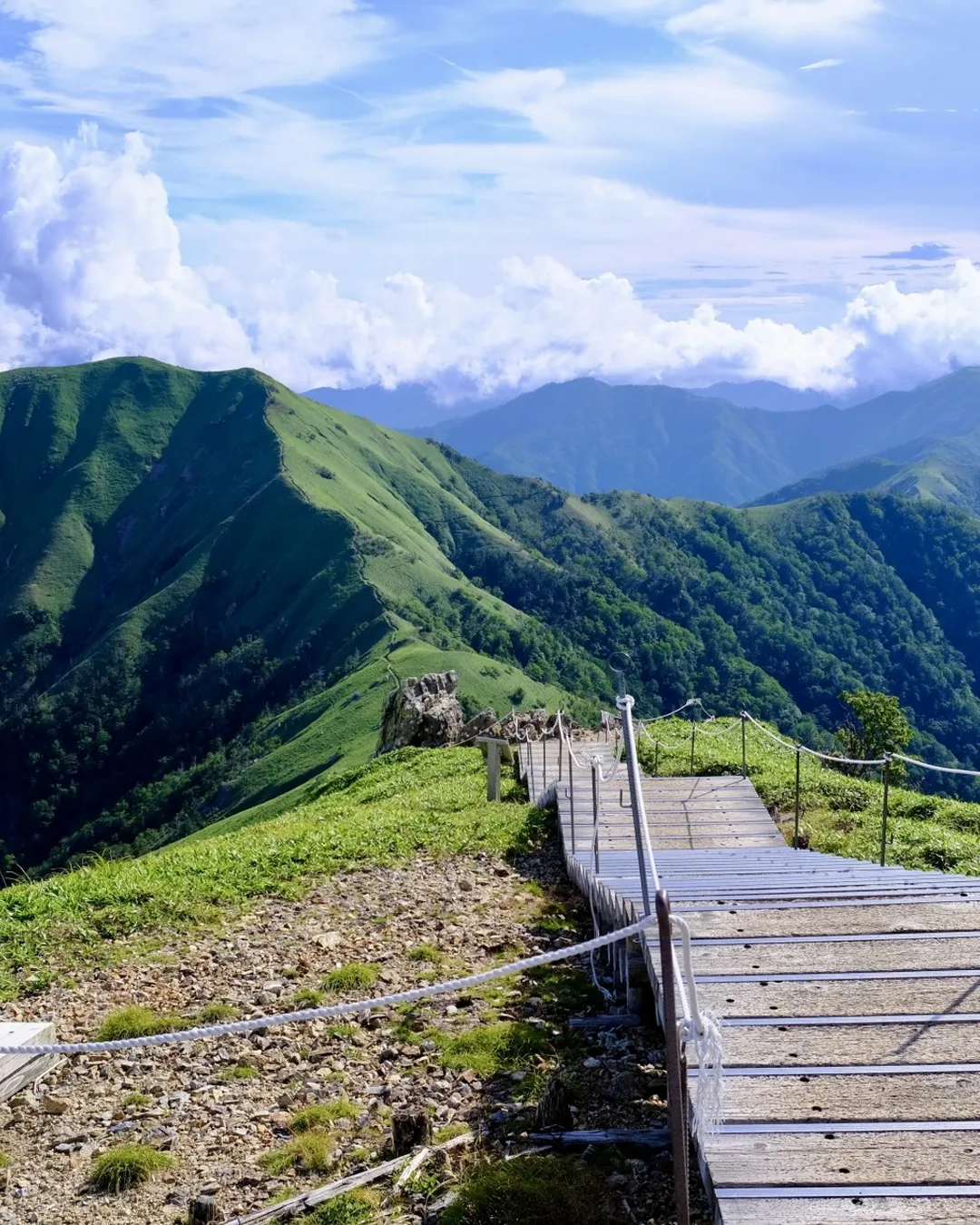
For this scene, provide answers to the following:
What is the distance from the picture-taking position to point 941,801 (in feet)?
57.1

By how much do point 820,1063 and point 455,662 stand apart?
10034cm

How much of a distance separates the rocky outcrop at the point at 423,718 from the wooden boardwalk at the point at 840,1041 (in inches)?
929

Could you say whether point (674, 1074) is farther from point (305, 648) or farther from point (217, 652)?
point (217, 652)

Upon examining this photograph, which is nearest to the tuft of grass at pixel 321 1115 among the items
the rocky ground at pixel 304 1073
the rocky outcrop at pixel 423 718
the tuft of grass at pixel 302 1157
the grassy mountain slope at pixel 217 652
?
the rocky ground at pixel 304 1073

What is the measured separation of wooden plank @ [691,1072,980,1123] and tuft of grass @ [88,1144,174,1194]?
12.1 feet

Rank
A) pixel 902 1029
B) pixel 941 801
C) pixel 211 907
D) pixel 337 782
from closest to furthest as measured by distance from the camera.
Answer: pixel 902 1029
pixel 211 907
pixel 941 801
pixel 337 782

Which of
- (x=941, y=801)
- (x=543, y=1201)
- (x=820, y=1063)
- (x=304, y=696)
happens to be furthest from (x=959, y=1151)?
(x=304, y=696)

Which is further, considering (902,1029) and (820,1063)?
(902,1029)

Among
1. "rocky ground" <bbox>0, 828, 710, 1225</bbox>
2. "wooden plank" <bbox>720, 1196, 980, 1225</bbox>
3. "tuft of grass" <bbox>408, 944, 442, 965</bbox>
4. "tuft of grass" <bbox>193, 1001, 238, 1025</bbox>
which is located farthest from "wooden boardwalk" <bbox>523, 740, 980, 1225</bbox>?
"tuft of grass" <bbox>193, 1001, 238, 1025</bbox>

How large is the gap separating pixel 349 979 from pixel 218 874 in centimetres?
372

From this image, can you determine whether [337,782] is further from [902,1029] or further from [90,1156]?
[902,1029]

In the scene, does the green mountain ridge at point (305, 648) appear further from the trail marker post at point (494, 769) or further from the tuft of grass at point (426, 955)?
the tuft of grass at point (426, 955)

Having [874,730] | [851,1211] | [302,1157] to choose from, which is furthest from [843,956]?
[874,730]

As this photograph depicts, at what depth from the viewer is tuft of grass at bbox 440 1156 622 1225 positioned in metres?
4.91
